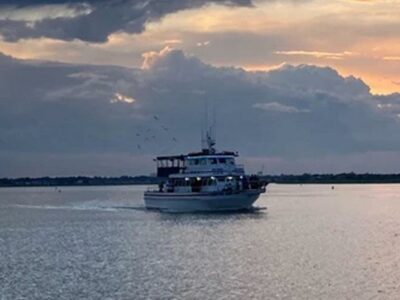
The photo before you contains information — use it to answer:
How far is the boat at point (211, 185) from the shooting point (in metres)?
117

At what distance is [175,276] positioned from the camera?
59.4m

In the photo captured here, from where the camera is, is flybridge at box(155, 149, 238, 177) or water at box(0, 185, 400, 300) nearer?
water at box(0, 185, 400, 300)

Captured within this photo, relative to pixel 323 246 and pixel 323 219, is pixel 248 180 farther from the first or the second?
pixel 323 246

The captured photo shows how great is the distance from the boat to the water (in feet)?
6.91

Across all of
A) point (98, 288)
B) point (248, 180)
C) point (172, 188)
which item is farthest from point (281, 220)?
point (98, 288)

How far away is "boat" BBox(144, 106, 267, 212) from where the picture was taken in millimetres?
117125

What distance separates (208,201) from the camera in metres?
118

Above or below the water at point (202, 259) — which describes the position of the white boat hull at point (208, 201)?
above

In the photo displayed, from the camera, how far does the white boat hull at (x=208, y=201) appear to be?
384ft

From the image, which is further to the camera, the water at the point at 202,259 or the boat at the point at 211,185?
the boat at the point at 211,185

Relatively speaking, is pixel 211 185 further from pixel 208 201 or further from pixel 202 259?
pixel 202 259

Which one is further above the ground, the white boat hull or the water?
the white boat hull

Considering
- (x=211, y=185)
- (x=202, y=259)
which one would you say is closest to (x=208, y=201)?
(x=211, y=185)

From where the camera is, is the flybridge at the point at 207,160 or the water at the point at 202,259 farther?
the flybridge at the point at 207,160
